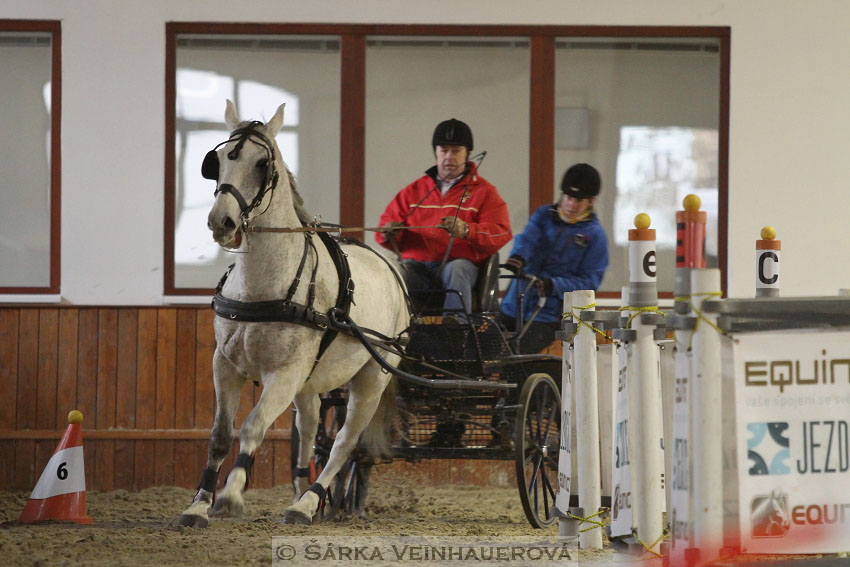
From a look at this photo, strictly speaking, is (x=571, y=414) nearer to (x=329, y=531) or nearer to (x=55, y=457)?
(x=329, y=531)

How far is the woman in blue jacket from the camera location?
6.05 metres

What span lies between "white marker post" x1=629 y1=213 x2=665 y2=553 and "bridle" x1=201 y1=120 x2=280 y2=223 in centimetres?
172

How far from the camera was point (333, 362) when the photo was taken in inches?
202

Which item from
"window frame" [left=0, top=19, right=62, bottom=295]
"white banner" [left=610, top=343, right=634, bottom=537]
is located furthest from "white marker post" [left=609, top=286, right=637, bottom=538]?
"window frame" [left=0, top=19, right=62, bottom=295]

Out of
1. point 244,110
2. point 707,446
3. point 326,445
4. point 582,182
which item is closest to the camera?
point 707,446

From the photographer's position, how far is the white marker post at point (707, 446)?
9.57ft

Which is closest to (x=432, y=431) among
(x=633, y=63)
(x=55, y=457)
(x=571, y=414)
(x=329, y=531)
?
Result: (x=329, y=531)

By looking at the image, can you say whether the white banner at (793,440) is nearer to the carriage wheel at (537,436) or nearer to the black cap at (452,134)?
the carriage wheel at (537,436)

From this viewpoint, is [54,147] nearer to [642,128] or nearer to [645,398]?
[642,128]

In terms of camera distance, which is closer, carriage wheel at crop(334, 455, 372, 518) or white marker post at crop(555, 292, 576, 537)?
white marker post at crop(555, 292, 576, 537)

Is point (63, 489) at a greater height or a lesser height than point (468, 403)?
lesser

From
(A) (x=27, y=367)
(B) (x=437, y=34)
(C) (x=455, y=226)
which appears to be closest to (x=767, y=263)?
(C) (x=455, y=226)

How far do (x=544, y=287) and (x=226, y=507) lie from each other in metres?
2.21

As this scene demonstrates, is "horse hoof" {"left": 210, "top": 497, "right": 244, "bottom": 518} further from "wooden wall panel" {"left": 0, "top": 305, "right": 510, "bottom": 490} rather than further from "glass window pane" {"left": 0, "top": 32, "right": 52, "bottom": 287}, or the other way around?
"glass window pane" {"left": 0, "top": 32, "right": 52, "bottom": 287}
